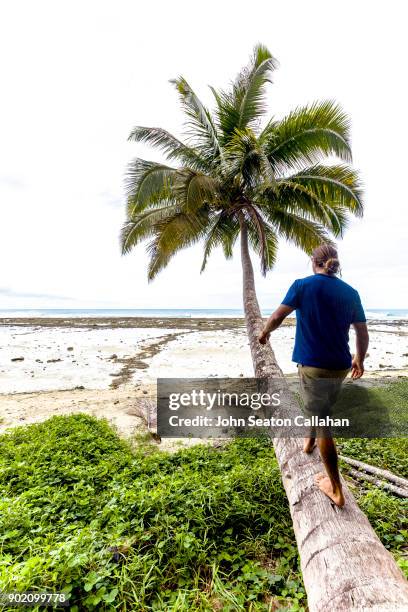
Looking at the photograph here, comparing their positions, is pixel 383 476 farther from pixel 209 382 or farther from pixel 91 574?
pixel 209 382

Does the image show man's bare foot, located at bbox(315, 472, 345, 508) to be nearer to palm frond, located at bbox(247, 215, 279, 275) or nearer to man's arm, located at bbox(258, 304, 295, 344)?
man's arm, located at bbox(258, 304, 295, 344)

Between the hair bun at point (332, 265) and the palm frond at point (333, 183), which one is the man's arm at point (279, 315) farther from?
the palm frond at point (333, 183)

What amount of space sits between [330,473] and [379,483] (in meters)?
2.26

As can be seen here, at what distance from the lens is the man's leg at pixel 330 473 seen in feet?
7.21

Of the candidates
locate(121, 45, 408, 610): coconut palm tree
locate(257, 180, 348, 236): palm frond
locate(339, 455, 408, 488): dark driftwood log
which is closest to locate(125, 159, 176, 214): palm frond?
locate(121, 45, 408, 610): coconut palm tree

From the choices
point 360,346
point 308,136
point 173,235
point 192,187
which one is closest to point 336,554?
point 360,346

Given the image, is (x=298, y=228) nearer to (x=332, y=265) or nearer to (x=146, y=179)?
(x=146, y=179)

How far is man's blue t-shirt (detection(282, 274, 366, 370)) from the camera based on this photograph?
228cm

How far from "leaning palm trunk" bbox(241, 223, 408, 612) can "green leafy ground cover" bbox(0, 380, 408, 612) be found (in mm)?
492

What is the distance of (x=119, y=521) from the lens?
2.90 meters

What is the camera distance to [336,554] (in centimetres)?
197

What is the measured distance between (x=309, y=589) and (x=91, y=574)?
165 cm

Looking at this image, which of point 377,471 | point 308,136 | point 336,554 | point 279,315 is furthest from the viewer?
point 308,136

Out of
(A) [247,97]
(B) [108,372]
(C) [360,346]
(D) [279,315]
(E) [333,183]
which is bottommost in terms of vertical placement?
(B) [108,372]
